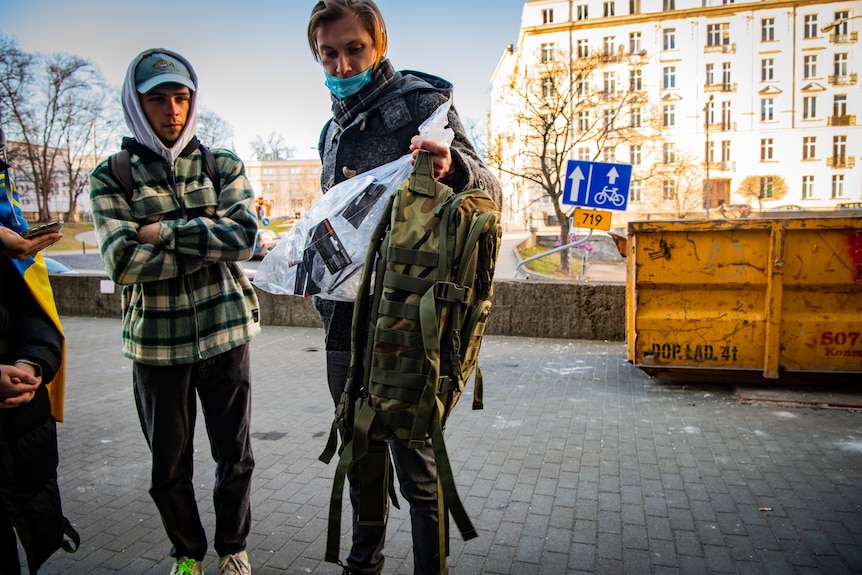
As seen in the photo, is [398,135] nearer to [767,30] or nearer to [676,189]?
[676,189]

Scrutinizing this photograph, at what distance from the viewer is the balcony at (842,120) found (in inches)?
2256

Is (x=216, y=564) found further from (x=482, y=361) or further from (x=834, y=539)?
(x=482, y=361)

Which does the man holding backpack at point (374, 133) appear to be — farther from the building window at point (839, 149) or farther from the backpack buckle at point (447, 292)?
the building window at point (839, 149)

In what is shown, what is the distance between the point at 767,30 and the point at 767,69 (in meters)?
3.87

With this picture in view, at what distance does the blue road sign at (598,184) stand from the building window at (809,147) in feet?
198

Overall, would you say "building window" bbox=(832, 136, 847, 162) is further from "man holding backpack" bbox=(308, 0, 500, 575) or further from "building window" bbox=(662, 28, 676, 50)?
"man holding backpack" bbox=(308, 0, 500, 575)

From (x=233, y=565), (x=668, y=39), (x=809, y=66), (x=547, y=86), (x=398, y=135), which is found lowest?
(x=233, y=565)

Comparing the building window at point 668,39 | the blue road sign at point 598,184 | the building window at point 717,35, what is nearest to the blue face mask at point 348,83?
the blue road sign at point 598,184

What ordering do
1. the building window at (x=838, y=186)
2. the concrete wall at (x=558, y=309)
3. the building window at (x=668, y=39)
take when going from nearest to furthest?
1. the concrete wall at (x=558, y=309)
2. the building window at (x=838, y=186)
3. the building window at (x=668, y=39)

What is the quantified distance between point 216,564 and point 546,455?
91.3 inches

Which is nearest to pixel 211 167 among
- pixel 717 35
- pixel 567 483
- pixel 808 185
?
pixel 567 483

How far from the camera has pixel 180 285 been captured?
2.44m

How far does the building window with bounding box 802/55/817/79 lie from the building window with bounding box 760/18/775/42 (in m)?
3.79

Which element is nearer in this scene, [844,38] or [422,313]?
[422,313]
